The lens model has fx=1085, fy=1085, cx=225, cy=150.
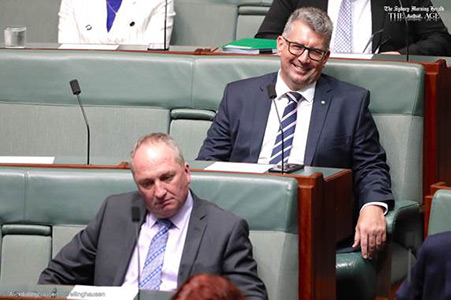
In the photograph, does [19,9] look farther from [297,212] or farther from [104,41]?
[297,212]

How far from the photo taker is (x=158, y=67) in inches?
98.9

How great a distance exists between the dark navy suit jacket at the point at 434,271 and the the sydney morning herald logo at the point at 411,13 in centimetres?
127

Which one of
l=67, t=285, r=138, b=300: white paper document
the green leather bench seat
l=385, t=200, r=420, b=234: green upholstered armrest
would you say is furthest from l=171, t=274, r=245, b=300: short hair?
l=385, t=200, r=420, b=234: green upholstered armrest

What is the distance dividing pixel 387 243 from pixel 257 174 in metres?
0.38

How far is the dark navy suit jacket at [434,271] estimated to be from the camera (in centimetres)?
154

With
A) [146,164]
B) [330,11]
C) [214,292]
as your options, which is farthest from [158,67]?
[214,292]

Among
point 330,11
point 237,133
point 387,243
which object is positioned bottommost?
point 387,243

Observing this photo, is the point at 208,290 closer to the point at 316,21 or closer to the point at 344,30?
the point at 316,21

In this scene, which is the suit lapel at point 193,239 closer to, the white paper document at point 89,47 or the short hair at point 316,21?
the short hair at point 316,21

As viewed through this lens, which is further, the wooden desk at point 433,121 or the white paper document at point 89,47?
the white paper document at point 89,47

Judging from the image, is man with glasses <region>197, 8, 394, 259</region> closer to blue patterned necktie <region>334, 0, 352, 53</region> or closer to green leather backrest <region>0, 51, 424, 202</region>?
green leather backrest <region>0, 51, 424, 202</region>

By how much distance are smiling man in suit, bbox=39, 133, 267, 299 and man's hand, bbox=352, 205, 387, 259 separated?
37 centimetres

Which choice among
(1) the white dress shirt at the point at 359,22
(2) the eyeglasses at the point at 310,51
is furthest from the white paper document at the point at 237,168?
(1) the white dress shirt at the point at 359,22

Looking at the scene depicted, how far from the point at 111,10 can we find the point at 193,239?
132cm
